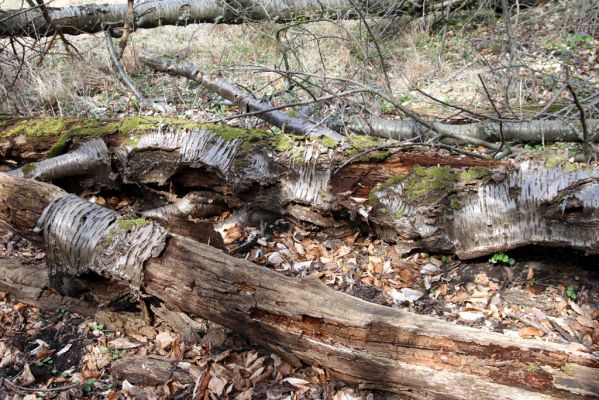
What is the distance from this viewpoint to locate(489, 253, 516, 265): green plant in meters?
3.30

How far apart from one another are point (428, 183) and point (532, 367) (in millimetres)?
1488

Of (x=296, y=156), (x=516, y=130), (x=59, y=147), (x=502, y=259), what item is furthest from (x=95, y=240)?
(x=516, y=130)

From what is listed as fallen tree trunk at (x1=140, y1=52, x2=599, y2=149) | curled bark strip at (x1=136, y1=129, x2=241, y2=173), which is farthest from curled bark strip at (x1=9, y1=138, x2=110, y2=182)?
fallen tree trunk at (x1=140, y1=52, x2=599, y2=149)

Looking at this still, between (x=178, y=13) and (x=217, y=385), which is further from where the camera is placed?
(x=178, y=13)

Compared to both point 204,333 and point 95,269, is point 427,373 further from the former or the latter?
point 95,269

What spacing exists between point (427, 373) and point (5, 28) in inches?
300

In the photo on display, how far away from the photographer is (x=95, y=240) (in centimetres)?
302

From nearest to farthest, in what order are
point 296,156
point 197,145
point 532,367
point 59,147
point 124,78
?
point 532,367 < point 296,156 < point 197,145 < point 59,147 < point 124,78

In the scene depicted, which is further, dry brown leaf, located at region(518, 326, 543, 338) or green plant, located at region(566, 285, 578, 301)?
green plant, located at region(566, 285, 578, 301)

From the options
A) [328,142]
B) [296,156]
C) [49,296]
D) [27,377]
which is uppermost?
[328,142]

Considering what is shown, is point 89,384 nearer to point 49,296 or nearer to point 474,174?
point 49,296

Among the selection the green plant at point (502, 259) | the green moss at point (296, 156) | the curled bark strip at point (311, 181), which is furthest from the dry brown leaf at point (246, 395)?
the green plant at point (502, 259)

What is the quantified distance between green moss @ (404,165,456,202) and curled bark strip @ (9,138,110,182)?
8.72 ft

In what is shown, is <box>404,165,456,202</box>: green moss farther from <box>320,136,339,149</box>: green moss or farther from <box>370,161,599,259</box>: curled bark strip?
<box>320,136,339,149</box>: green moss
